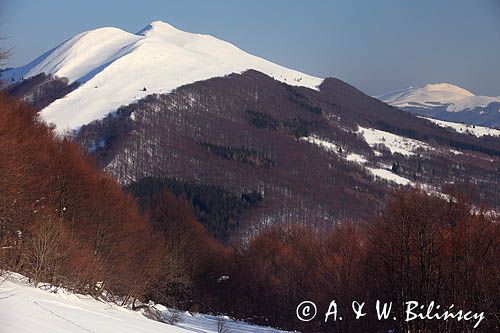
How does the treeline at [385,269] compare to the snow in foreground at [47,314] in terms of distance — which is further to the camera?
the treeline at [385,269]

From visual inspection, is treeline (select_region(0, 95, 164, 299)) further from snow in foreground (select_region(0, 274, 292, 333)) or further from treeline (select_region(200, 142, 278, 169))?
treeline (select_region(200, 142, 278, 169))

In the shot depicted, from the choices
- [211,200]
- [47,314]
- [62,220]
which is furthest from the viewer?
[211,200]

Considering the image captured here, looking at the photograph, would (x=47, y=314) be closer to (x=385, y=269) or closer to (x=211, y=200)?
(x=385, y=269)

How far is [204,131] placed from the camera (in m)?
197

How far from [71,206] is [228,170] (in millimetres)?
139773

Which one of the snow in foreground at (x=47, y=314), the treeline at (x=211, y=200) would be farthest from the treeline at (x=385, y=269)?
the treeline at (x=211, y=200)

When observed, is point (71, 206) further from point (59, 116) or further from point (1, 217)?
point (59, 116)

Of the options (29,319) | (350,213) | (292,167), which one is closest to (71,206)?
(29,319)

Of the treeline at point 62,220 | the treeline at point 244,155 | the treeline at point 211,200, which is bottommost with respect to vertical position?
the treeline at point 211,200

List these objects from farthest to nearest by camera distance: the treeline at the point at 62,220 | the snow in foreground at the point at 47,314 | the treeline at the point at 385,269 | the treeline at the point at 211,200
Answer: the treeline at the point at 211,200
the treeline at the point at 62,220
the treeline at the point at 385,269
the snow in foreground at the point at 47,314

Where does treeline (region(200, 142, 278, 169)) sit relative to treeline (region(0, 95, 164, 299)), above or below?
below

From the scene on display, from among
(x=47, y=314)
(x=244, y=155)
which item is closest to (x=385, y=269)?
(x=47, y=314)

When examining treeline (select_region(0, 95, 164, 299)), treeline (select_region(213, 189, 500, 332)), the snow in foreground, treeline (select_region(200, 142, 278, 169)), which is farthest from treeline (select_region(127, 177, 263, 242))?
the snow in foreground

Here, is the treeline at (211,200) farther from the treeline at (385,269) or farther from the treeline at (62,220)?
the treeline at (62,220)
